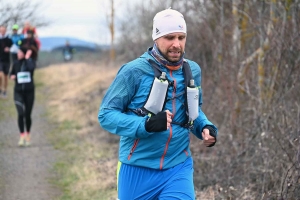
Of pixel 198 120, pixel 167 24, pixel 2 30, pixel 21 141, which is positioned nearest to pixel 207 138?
pixel 198 120

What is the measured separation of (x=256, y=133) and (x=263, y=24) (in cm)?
160

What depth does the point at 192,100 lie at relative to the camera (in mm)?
3988

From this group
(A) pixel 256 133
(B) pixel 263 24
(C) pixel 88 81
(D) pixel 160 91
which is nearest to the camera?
(D) pixel 160 91

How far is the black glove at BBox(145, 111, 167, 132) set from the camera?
372 cm

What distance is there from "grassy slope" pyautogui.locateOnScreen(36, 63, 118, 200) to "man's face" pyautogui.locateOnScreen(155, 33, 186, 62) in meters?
3.45

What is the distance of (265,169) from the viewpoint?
20.1 feet

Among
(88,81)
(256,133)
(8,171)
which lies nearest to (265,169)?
(256,133)

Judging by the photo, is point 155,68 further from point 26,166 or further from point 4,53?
point 4,53

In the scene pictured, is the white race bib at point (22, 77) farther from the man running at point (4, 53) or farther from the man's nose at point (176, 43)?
the man's nose at point (176, 43)

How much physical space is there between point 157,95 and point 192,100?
0.30 m

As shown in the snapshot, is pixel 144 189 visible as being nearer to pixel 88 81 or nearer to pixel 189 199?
pixel 189 199

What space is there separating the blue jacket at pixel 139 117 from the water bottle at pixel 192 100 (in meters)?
0.06

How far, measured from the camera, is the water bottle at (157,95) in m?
3.82

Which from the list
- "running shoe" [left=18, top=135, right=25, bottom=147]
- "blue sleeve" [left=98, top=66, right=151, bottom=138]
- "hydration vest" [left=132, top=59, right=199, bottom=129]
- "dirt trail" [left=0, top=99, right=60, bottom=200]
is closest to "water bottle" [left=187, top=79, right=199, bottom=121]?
"hydration vest" [left=132, top=59, right=199, bottom=129]
